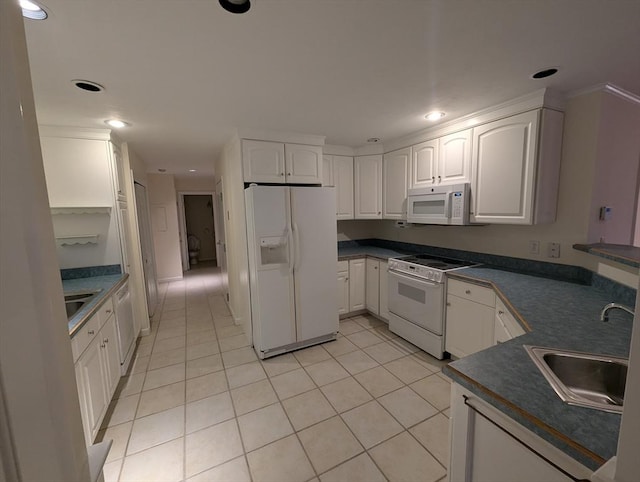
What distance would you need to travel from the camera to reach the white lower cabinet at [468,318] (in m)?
2.24

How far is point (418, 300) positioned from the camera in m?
2.85

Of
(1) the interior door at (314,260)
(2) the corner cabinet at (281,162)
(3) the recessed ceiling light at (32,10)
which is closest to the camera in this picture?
(3) the recessed ceiling light at (32,10)

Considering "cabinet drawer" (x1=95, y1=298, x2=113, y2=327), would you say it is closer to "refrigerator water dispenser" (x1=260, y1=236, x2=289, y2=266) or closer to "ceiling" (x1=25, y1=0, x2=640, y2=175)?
"refrigerator water dispenser" (x1=260, y1=236, x2=289, y2=266)

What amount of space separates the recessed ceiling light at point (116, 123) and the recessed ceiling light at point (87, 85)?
0.63 metres

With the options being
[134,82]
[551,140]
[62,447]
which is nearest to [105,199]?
[134,82]

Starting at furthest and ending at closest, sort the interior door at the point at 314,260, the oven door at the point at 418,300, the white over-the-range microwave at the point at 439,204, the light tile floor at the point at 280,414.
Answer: the interior door at the point at 314,260
the oven door at the point at 418,300
the white over-the-range microwave at the point at 439,204
the light tile floor at the point at 280,414

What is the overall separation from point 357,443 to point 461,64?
248cm

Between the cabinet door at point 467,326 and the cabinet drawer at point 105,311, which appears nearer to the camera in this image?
the cabinet drawer at point 105,311

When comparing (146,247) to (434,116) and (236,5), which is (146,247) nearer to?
(236,5)

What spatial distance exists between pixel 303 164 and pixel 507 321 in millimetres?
2370

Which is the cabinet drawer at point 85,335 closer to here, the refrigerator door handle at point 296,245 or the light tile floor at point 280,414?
the light tile floor at point 280,414

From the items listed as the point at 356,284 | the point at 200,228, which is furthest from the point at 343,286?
the point at 200,228

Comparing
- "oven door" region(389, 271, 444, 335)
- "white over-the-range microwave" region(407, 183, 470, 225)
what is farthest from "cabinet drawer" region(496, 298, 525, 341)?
"white over-the-range microwave" region(407, 183, 470, 225)

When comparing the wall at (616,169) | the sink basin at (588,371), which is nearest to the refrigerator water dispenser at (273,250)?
the sink basin at (588,371)
